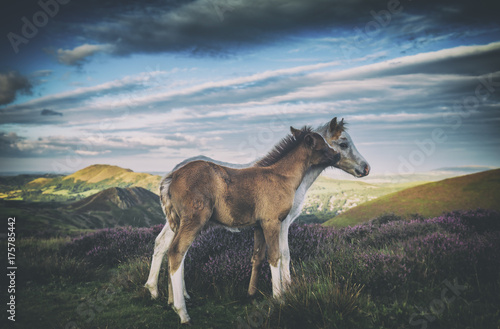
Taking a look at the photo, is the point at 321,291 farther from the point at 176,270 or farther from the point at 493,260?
the point at 493,260

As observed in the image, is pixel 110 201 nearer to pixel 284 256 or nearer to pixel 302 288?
pixel 284 256

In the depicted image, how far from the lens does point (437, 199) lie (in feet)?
39.2

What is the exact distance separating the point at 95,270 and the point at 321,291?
20.2ft

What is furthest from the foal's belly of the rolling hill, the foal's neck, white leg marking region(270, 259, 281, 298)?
the rolling hill

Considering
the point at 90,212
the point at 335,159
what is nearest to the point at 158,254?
the point at 335,159

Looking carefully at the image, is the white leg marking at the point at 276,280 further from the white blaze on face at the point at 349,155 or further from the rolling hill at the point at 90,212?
the rolling hill at the point at 90,212

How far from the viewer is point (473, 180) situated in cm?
1191

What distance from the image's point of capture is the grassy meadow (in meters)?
4.46

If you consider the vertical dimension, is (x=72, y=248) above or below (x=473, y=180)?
below

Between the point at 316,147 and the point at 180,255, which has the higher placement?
the point at 316,147

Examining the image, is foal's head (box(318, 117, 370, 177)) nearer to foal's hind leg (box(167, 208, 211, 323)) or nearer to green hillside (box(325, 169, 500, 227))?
foal's hind leg (box(167, 208, 211, 323))

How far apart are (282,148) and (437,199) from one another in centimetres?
930

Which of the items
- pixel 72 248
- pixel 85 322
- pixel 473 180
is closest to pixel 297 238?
pixel 85 322

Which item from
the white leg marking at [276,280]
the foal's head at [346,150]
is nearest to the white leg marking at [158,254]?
the white leg marking at [276,280]
